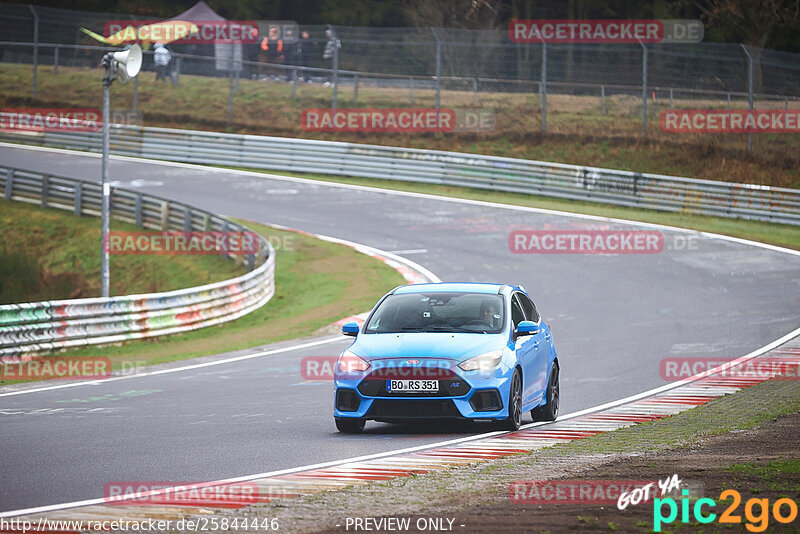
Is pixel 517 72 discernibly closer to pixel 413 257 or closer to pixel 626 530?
pixel 413 257

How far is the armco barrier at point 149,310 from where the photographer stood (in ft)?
58.4

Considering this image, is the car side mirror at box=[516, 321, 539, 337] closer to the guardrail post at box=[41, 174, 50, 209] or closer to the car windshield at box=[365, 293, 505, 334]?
the car windshield at box=[365, 293, 505, 334]

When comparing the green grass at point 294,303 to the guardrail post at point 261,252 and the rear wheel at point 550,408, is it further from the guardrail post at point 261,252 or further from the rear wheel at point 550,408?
the rear wheel at point 550,408

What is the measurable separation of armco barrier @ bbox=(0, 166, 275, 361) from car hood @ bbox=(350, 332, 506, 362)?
842 centimetres

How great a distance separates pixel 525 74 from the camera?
38.7 meters

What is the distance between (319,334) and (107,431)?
30.7 feet

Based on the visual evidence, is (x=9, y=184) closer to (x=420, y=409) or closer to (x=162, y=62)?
(x=162, y=62)

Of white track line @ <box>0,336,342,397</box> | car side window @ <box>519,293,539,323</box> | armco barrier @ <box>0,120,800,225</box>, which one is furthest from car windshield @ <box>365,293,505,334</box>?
armco barrier @ <box>0,120,800,225</box>

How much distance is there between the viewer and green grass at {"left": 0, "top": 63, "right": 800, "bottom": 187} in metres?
36.6

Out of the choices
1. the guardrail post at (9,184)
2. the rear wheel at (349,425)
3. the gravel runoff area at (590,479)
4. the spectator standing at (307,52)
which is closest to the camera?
the gravel runoff area at (590,479)

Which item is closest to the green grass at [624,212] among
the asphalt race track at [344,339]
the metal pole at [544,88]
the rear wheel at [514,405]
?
the asphalt race track at [344,339]

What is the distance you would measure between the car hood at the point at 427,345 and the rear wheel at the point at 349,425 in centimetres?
64

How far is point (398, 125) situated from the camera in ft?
138

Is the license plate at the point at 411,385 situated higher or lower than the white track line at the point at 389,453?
higher
